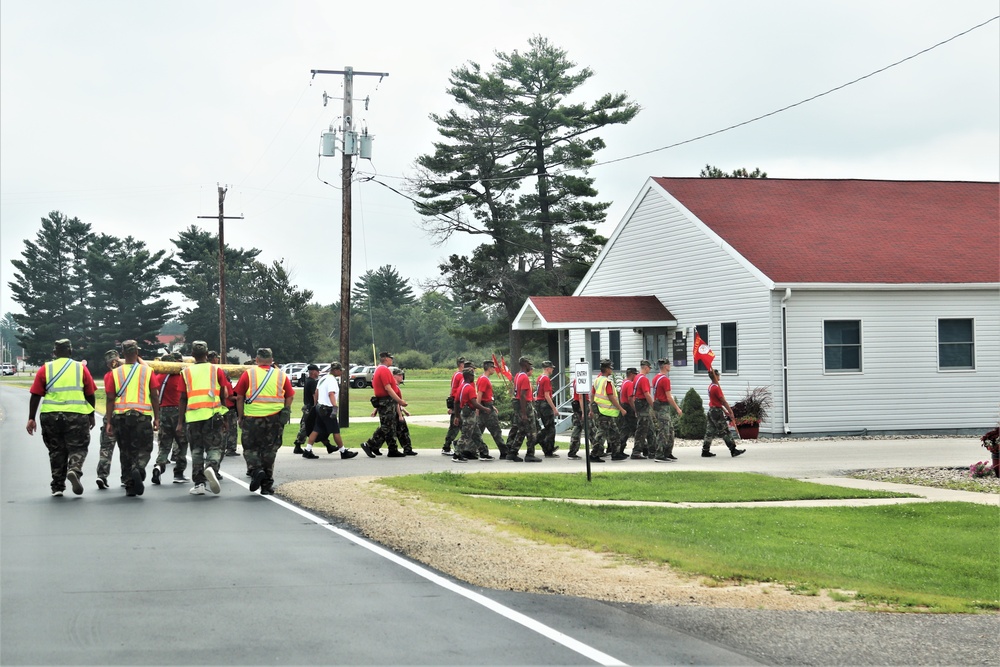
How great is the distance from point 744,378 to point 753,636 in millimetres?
20958

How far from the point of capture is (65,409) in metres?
15.0

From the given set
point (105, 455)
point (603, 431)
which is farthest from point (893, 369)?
point (105, 455)

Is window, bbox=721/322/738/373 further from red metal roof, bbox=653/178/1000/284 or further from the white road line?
the white road line

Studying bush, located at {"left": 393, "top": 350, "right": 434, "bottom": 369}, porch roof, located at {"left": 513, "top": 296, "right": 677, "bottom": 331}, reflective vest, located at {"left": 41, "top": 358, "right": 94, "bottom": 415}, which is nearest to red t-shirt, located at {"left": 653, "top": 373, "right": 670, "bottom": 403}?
porch roof, located at {"left": 513, "top": 296, "right": 677, "bottom": 331}

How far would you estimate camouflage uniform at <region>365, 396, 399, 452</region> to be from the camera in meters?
22.4

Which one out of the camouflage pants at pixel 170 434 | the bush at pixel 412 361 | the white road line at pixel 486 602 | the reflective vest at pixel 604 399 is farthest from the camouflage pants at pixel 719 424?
the bush at pixel 412 361

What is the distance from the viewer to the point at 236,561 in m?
10.4

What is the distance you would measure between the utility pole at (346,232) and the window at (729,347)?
10.0 metres

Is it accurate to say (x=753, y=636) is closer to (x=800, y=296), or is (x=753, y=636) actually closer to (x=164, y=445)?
(x=164, y=445)

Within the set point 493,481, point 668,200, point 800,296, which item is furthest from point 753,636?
point 668,200

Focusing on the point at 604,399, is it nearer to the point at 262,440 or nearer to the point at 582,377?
the point at 582,377

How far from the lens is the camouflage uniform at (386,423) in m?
22.4

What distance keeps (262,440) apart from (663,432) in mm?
8916

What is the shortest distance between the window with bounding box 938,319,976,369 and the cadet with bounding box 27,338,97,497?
68.6 ft
